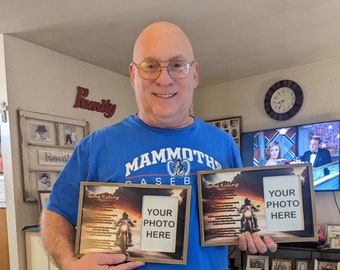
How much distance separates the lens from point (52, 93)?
267cm

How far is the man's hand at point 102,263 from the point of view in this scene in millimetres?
786

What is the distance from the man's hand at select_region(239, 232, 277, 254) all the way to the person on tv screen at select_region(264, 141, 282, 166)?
2412mm

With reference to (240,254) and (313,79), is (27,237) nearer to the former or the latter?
(240,254)

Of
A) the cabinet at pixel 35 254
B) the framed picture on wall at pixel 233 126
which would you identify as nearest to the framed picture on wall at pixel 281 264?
the framed picture on wall at pixel 233 126

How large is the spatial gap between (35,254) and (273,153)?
216 centimetres

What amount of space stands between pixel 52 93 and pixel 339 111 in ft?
8.00

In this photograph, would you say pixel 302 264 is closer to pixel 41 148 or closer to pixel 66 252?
pixel 41 148

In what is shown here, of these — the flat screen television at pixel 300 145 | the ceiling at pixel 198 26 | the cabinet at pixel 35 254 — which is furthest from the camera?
the flat screen television at pixel 300 145

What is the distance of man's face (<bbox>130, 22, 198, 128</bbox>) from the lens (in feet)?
2.93

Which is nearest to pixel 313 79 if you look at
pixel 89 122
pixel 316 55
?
pixel 316 55

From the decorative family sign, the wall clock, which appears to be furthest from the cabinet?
the wall clock

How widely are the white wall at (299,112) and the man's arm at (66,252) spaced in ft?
9.10

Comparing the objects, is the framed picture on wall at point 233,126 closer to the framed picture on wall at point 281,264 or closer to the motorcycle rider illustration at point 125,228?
the framed picture on wall at point 281,264

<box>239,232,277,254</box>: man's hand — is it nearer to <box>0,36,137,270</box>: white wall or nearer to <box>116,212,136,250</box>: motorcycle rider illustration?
<box>116,212,136,250</box>: motorcycle rider illustration
